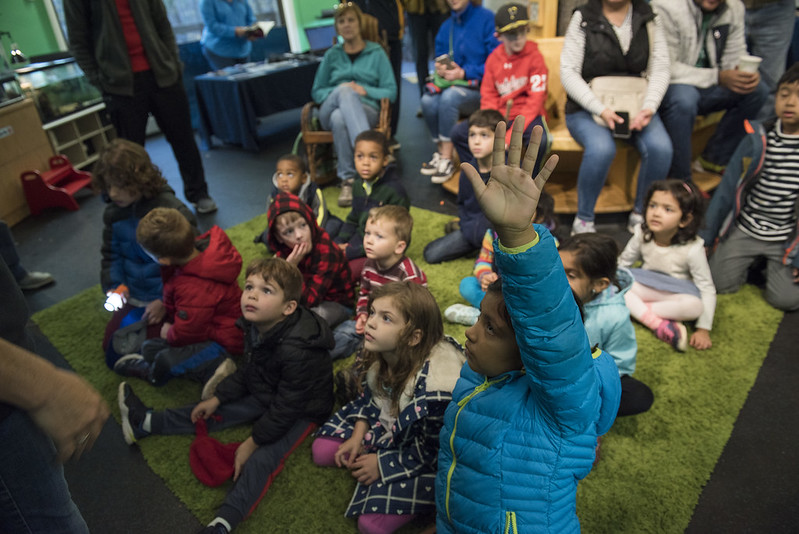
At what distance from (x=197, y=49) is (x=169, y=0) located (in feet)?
6.62

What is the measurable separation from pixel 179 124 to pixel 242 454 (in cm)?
260

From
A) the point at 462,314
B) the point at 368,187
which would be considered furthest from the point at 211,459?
the point at 368,187

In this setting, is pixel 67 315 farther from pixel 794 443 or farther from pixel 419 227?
pixel 794 443

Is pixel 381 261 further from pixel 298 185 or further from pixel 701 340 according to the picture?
pixel 701 340

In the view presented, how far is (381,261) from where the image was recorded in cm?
232

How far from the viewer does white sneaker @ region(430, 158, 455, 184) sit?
3.97 meters

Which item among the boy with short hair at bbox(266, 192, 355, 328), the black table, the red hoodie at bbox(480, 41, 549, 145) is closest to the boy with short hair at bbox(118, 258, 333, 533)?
the boy with short hair at bbox(266, 192, 355, 328)

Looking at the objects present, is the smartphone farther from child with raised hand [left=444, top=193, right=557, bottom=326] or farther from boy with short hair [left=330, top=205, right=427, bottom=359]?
boy with short hair [left=330, top=205, right=427, bottom=359]

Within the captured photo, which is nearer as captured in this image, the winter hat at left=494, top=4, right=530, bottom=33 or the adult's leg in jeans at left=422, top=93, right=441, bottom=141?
the winter hat at left=494, top=4, right=530, bottom=33

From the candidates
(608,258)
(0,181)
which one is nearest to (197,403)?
(608,258)

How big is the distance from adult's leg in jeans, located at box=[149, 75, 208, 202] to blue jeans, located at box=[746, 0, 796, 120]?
3.94 metres

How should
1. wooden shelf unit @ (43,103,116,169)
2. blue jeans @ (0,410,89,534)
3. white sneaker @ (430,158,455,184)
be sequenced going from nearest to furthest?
blue jeans @ (0,410,89,534) < white sneaker @ (430,158,455,184) < wooden shelf unit @ (43,103,116,169)

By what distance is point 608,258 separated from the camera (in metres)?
1.74

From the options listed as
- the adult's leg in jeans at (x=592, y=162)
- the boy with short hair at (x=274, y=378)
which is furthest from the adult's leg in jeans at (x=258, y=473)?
the adult's leg in jeans at (x=592, y=162)
